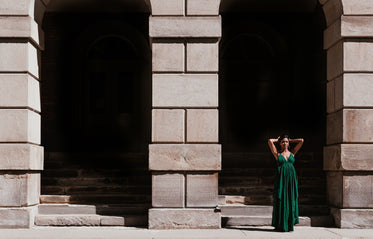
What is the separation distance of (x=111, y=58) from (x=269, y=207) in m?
6.29

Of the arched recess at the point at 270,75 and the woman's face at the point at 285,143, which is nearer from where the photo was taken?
the woman's face at the point at 285,143

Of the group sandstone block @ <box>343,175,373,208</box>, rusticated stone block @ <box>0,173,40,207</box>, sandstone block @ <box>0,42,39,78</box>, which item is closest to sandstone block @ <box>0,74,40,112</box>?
sandstone block @ <box>0,42,39,78</box>

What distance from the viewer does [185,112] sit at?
29.0ft

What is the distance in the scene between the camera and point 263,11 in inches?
507

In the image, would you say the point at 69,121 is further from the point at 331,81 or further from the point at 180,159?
the point at 331,81

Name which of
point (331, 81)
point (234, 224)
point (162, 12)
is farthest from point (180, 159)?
point (331, 81)

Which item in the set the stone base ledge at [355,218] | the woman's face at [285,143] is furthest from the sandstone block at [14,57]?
the stone base ledge at [355,218]

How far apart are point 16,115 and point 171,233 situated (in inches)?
143

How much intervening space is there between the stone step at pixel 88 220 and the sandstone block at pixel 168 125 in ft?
5.39

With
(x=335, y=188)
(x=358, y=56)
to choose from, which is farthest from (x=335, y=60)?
(x=335, y=188)

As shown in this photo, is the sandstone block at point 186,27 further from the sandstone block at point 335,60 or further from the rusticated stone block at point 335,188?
the rusticated stone block at point 335,188

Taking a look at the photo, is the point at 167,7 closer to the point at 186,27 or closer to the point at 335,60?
the point at 186,27

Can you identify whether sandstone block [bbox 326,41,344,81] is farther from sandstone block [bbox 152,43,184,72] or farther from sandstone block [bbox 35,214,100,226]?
sandstone block [bbox 35,214,100,226]

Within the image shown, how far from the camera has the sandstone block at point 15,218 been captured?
28.0 ft
